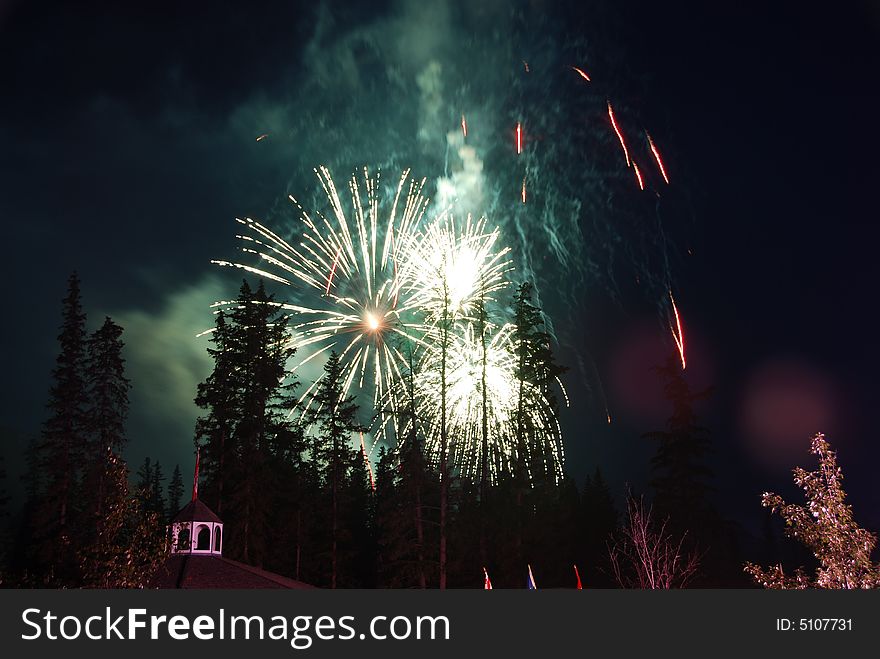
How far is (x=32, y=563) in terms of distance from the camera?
165 feet

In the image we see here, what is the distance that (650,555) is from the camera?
37500mm

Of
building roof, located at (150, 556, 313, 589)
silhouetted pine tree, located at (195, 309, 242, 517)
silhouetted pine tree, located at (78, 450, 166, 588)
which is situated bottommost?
building roof, located at (150, 556, 313, 589)

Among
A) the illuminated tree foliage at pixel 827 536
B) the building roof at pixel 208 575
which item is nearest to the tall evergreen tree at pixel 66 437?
the building roof at pixel 208 575

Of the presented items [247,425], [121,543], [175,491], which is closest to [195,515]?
[121,543]

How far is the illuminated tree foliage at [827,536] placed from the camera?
75.1 feet

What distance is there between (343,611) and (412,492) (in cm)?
3170

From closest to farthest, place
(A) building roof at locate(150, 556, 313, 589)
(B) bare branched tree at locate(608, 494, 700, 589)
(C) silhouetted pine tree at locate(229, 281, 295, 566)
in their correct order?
1. (A) building roof at locate(150, 556, 313, 589)
2. (B) bare branched tree at locate(608, 494, 700, 589)
3. (C) silhouetted pine tree at locate(229, 281, 295, 566)

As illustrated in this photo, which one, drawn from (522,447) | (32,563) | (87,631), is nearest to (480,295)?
(522,447)

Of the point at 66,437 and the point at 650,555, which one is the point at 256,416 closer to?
the point at 66,437

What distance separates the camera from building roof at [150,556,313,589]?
32312 millimetres

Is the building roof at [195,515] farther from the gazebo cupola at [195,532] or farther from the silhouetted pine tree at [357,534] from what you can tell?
the silhouetted pine tree at [357,534]

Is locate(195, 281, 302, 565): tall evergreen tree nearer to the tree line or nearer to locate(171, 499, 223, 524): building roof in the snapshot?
the tree line

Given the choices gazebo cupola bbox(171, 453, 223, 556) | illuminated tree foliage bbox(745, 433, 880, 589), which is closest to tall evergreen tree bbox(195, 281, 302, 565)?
gazebo cupola bbox(171, 453, 223, 556)

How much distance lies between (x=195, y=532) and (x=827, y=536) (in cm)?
2526
